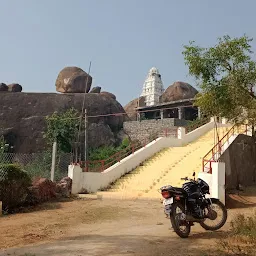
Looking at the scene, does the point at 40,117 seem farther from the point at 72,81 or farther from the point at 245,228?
the point at 245,228

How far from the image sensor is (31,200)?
10469mm

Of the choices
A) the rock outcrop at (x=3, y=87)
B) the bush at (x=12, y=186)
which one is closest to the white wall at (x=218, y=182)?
the bush at (x=12, y=186)

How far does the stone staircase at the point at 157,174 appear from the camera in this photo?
12.7m

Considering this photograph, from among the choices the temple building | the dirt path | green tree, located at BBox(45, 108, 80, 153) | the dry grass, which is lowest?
the dirt path

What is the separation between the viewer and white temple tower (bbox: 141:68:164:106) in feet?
177

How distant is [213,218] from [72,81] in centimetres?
3415

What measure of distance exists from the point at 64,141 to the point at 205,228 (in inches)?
703

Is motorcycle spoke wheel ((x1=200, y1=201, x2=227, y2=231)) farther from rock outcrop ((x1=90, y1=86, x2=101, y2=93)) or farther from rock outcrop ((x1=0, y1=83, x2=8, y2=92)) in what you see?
rock outcrop ((x1=90, y1=86, x2=101, y2=93))

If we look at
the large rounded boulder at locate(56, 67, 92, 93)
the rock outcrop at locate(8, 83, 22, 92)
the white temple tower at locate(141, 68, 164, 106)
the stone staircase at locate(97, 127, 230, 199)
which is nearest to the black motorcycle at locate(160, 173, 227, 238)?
the stone staircase at locate(97, 127, 230, 199)

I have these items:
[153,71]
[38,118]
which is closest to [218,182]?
[38,118]

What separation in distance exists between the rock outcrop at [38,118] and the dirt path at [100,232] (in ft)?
69.6

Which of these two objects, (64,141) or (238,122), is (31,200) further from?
(64,141)

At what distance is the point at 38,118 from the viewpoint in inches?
1264

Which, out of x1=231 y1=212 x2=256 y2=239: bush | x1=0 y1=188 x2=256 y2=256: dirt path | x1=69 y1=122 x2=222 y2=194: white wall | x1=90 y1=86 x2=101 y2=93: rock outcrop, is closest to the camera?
x1=0 y1=188 x2=256 y2=256: dirt path
